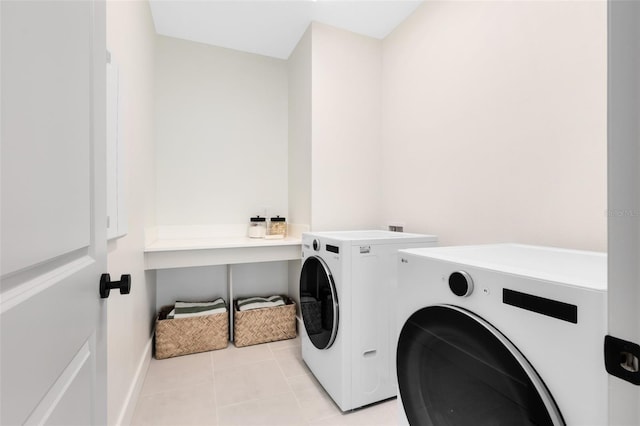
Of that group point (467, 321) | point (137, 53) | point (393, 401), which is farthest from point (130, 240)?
point (393, 401)

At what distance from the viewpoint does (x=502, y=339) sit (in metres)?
0.70

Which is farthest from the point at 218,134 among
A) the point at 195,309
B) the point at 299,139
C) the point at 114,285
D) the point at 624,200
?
the point at 624,200

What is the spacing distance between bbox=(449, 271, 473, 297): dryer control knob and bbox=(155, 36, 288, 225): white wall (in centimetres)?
212

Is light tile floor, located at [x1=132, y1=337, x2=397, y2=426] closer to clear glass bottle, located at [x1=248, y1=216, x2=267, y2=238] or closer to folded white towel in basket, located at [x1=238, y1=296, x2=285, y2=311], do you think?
folded white towel in basket, located at [x1=238, y1=296, x2=285, y2=311]

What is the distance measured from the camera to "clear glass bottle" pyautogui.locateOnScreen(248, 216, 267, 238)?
2.51 m

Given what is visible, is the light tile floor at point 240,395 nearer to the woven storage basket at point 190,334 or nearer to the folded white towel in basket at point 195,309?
the woven storage basket at point 190,334

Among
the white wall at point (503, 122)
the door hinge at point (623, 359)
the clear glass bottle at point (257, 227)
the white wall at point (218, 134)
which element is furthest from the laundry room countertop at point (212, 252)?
the door hinge at point (623, 359)

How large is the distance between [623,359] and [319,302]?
1.47 metres

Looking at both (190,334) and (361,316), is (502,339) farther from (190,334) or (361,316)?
(190,334)

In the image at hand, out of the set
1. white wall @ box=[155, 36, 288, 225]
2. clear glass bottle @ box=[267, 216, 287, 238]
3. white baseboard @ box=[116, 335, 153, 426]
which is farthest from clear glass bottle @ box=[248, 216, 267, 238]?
white baseboard @ box=[116, 335, 153, 426]

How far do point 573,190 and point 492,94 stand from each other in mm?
627

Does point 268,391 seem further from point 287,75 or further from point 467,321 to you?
point 287,75

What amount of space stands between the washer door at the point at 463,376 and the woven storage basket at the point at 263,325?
1494 millimetres

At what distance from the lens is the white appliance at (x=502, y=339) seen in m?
0.58
